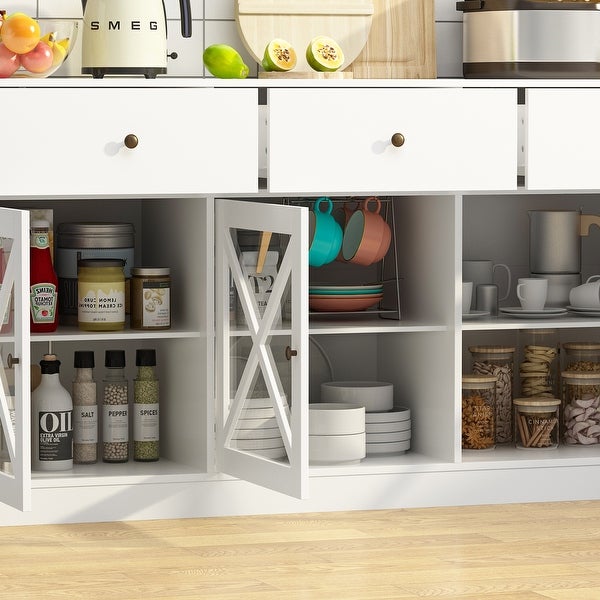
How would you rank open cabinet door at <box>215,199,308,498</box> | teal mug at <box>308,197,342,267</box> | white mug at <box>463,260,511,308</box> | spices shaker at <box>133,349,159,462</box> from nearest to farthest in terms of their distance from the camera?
open cabinet door at <box>215,199,308,498</box> < spices shaker at <box>133,349,159,462</box> < teal mug at <box>308,197,342,267</box> < white mug at <box>463,260,511,308</box>

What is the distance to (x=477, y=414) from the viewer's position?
9.68 feet

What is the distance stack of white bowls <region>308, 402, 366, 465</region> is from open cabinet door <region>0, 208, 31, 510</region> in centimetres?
70

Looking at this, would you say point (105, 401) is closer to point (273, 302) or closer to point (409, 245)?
point (273, 302)

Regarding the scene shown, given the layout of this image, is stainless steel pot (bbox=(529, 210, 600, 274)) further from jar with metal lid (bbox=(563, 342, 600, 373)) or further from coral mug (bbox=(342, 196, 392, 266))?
coral mug (bbox=(342, 196, 392, 266))

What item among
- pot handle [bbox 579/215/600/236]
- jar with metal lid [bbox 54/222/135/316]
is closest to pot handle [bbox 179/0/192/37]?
jar with metal lid [bbox 54/222/135/316]

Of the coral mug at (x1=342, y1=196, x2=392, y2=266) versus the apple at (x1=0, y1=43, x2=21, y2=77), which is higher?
the apple at (x1=0, y1=43, x2=21, y2=77)

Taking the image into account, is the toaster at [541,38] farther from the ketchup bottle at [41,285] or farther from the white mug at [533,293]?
the ketchup bottle at [41,285]

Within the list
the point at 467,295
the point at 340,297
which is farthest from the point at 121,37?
the point at 467,295

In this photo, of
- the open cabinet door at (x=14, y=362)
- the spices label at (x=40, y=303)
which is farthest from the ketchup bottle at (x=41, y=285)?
the open cabinet door at (x=14, y=362)

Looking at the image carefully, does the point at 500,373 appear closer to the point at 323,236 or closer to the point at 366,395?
the point at 366,395

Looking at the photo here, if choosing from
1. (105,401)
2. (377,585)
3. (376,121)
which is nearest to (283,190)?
(376,121)

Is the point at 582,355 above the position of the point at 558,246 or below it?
below

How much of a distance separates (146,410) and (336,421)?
40cm

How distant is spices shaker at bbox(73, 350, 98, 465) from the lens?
2812mm
